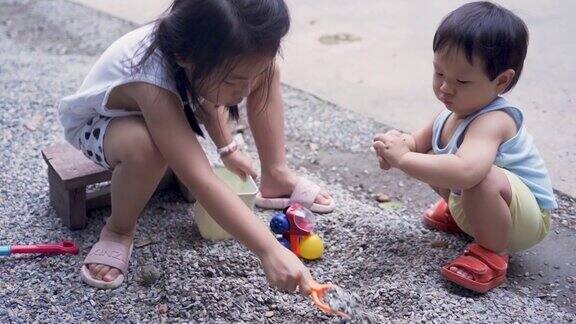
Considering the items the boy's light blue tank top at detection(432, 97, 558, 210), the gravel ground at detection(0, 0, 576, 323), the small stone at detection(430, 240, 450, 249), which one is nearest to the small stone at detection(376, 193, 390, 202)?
the gravel ground at detection(0, 0, 576, 323)

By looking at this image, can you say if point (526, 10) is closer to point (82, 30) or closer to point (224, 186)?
point (82, 30)

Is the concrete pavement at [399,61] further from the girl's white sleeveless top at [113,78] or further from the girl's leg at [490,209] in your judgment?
the girl's white sleeveless top at [113,78]

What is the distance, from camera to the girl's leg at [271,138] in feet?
6.78

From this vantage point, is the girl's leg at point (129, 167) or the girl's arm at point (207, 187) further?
the girl's leg at point (129, 167)

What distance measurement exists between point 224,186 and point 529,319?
76cm

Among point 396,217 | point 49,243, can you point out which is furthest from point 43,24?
point 396,217

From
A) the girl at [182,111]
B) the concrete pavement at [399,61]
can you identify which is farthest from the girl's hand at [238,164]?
the concrete pavement at [399,61]

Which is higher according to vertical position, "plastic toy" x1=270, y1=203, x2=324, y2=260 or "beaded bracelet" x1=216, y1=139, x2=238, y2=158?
"beaded bracelet" x1=216, y1=139, x2=238, y2=158

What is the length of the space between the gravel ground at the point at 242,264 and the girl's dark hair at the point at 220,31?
1.74ft

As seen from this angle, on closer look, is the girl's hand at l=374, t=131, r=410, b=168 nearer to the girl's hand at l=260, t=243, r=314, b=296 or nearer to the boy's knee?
the boy's knee

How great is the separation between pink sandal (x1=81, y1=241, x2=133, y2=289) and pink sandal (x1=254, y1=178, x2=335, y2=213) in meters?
0.47

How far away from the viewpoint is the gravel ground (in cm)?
171

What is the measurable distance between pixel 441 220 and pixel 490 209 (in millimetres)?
348

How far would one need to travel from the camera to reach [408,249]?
1.97 meters
